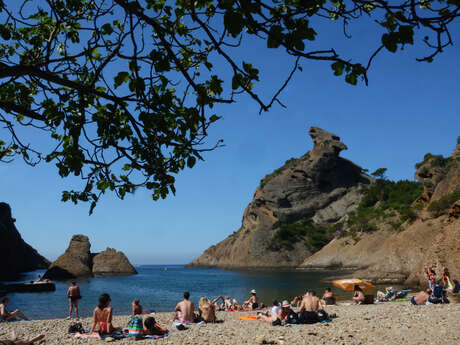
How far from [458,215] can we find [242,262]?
87.0m

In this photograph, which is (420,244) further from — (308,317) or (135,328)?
(135,328)

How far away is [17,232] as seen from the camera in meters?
109

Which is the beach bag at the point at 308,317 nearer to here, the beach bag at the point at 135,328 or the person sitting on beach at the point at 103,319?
the beach bag at the point at 135,328

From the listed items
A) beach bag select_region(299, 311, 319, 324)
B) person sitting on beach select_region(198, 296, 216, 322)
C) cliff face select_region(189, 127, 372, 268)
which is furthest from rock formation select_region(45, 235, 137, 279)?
beach bag select_region(299, 311, 319, 324)

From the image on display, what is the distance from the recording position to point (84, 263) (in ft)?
245

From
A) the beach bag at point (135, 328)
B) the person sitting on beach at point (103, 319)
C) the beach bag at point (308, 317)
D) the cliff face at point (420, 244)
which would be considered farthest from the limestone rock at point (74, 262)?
the beach bag at point (308, 317)

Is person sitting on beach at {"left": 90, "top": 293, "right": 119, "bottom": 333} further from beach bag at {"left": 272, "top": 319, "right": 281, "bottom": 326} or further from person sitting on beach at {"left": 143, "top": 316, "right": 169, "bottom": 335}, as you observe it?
beach bag at {"left": 272, "top": 319, "right": 281, "bottom": 326}

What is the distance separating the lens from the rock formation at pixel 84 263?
227 ft

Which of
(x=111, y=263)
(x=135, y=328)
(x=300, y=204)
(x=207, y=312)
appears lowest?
(x=111, y=263)

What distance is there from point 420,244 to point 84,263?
205ft

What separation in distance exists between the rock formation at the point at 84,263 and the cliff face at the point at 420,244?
42155 millimetres

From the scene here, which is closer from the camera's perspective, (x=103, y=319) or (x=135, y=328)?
(x=103, y=319)

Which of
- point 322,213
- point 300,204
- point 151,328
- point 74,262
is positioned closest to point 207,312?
point 151,328

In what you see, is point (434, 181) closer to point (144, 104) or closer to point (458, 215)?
point (458, 215)
